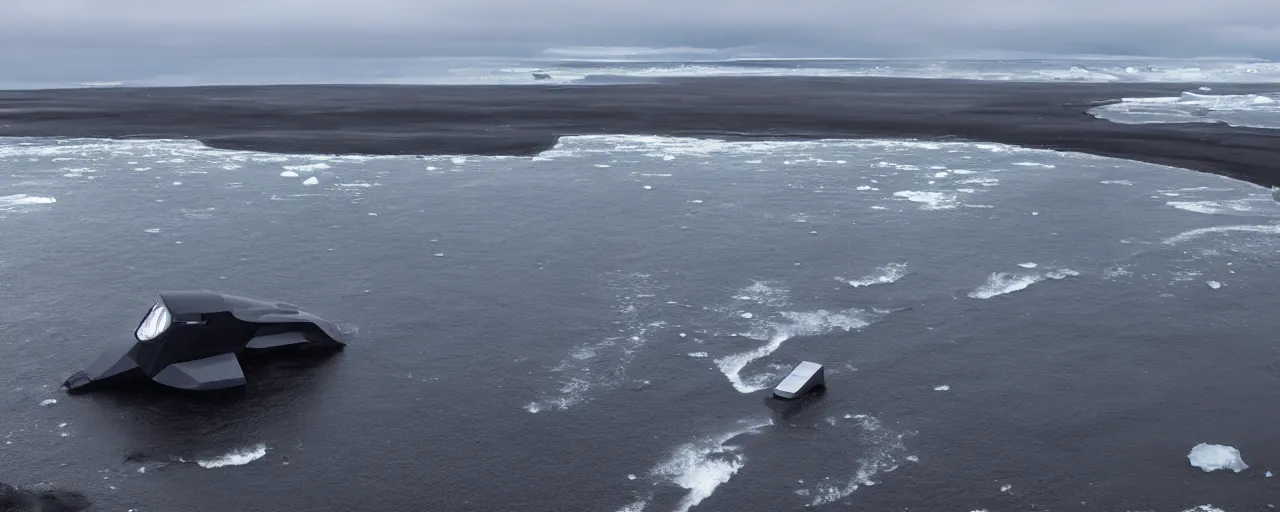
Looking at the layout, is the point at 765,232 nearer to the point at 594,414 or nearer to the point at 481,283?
the point at 481,283

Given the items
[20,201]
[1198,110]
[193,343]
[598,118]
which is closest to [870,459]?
[193,343]

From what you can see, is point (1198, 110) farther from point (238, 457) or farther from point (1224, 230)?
point (238, 457)

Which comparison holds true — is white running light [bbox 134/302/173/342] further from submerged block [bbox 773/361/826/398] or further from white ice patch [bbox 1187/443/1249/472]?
white ice patch [bbox 1187/443/1249/472]

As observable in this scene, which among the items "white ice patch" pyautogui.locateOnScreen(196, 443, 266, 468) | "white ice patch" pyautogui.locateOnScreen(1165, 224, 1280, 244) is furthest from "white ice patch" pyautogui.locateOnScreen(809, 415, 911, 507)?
"white ice patch" pyautogui.locateOnScreen(1165, 224, 1280, 244)

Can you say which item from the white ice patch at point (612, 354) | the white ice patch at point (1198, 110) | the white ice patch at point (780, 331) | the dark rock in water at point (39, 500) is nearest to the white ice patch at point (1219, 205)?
the white ice patch at point (780, 331)

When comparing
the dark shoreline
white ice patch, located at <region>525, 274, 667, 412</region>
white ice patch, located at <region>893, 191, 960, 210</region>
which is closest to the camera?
white ice patch, located at <region>525, 274, 667, 412</region>

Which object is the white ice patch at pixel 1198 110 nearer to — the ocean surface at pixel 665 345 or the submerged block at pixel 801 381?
the ocean surface at pixel 665 345
